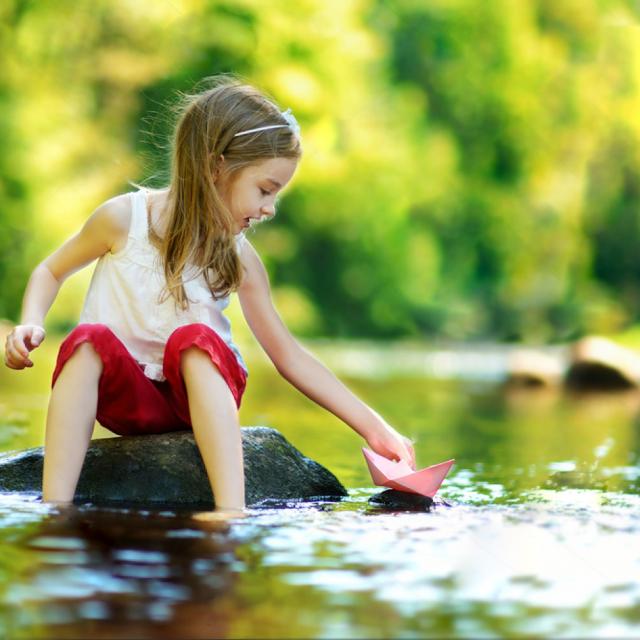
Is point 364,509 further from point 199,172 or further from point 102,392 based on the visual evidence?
point 199,172

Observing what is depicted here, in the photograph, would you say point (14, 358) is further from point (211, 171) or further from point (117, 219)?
point (211, 171)

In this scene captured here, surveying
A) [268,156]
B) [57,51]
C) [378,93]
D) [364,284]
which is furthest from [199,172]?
[378,93]

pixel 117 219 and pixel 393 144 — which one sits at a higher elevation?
pixel 393 144

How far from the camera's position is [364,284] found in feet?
70.4

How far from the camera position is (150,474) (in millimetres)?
2902

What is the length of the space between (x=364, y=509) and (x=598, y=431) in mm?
3139

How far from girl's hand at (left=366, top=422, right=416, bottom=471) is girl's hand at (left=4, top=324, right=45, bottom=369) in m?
0.79

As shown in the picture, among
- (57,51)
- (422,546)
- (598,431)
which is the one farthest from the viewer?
(57,51)

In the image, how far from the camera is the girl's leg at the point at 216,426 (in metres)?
2.68

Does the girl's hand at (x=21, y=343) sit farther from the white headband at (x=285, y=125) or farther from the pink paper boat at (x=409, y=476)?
the pink paper boat at (x=409, y=476)

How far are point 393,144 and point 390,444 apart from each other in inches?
772

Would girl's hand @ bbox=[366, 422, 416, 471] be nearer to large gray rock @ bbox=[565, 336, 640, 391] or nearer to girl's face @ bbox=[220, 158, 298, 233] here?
girl's face @ bbox=[220, 158, 298, 233]

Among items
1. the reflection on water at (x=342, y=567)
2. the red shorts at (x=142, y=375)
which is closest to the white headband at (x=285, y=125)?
the red shorts at (x=142, y=375)

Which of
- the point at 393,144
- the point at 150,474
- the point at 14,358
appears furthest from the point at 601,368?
the point at 393,144
